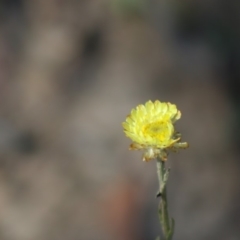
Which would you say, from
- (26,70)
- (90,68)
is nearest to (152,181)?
(90,68)

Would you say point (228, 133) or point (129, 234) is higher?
point (228, 133)

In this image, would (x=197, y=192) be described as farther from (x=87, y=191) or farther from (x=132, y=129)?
(x=132, y=129)

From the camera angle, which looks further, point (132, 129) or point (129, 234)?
point (129, 234)

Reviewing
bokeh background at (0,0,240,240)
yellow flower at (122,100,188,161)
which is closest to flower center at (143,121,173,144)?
yellow flower at (122,100,188,161)

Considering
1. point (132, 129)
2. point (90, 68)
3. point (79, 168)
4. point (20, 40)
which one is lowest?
point (132, 129)

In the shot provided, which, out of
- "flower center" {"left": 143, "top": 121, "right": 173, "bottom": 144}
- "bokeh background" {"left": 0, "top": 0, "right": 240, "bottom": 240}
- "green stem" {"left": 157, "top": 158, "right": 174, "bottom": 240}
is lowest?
"green stem" {"left": 157, "top": 158, "right": 174, "bottom": 240}

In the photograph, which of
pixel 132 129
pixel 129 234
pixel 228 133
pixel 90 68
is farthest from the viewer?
pixel 90 68

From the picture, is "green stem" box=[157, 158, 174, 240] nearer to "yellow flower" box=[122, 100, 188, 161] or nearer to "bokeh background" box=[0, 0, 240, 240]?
"yellow flower" box=[122, 100, 188, 161]
